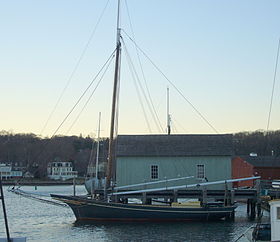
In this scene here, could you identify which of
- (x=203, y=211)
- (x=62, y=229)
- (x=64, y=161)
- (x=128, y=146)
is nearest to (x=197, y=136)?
(x=128, y=146)

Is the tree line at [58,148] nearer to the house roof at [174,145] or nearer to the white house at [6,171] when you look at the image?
the white house at [6,171]

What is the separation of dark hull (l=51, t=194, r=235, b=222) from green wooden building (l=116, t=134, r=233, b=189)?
20.8 feet

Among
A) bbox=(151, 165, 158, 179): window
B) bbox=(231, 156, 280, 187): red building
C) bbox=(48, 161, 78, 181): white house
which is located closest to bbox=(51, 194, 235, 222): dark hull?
bbox=(151, 165, 158, 179): window

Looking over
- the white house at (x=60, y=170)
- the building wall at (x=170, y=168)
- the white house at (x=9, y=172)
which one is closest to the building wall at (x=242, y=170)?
the building wall at (x=170, y=168)

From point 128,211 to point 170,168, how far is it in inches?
326

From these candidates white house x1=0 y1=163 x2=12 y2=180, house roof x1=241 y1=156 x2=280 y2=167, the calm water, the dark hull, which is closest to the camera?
the calm water

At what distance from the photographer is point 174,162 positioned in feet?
146

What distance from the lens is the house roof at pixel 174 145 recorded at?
146ft

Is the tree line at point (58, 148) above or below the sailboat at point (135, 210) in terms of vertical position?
above

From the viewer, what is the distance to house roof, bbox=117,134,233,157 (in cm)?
→ 4459

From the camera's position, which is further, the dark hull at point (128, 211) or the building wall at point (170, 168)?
the building wall at point (170, 168)

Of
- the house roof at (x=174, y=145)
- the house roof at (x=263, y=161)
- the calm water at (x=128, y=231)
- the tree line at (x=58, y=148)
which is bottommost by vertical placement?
the calm water at (x=128, y=231)

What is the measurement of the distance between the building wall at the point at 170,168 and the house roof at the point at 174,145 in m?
0.44

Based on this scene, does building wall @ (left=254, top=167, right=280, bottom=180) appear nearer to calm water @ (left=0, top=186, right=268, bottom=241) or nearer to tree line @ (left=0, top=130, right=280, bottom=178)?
calm water @ (left=0, top=186, right=268, bottom=241)
